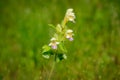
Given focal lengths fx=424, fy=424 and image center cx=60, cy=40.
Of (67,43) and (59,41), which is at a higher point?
(67,43)

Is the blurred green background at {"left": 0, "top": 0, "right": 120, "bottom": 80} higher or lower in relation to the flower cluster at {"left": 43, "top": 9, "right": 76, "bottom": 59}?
higher

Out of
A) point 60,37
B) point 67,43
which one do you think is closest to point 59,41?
point 60,37

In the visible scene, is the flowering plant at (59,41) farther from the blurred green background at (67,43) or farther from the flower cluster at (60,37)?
the blurred green background at (67,43)

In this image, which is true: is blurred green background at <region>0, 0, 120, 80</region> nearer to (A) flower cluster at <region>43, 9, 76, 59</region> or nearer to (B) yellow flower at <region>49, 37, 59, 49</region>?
(A) flower cluster at <region>43, 9, 76, 59</region>

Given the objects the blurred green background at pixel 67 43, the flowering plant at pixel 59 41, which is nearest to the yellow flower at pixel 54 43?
the flowering plant at pixel 59 41

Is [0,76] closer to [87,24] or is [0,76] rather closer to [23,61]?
[23,61]

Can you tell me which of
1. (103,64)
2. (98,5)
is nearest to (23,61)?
(103,64)

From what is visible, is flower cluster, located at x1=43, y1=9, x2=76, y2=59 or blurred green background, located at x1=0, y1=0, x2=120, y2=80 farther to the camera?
blurred green background, located at x1=0, y1=0, x2=120, y2=80

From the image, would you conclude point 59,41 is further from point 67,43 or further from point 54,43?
point 67,43

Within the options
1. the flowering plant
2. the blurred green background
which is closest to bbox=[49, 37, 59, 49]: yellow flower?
the flowering plant
